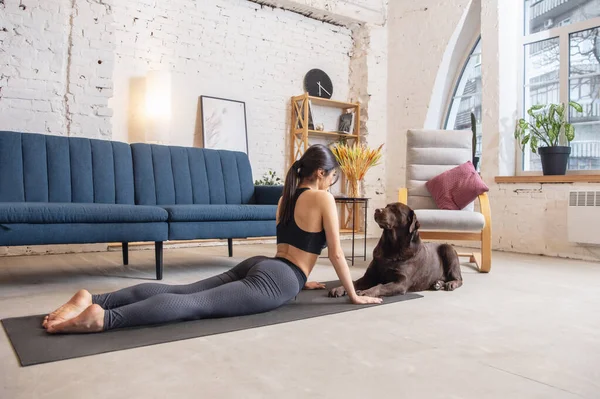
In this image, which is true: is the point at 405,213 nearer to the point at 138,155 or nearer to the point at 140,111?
the point at 138,155

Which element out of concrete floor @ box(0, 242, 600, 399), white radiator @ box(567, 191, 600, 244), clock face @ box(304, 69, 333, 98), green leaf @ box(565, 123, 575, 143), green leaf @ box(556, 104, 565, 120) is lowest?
A: concrete floor @ box(0, 242, 600, 399)

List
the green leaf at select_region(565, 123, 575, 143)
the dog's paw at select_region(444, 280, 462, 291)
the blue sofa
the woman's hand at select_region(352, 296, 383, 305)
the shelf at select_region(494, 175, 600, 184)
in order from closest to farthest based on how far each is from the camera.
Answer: the woman's hand at select_region(352, 296, 383, 305)
the blue sofa
the dog's paw at select_region(444, 280, 462, 291)
the shelf at select_region(494, 175, 600, 184)
the green leaf at select_region(565, 123, 575, 143)

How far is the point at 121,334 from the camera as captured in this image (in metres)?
1.74

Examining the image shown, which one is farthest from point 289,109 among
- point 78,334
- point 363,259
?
point 78,334

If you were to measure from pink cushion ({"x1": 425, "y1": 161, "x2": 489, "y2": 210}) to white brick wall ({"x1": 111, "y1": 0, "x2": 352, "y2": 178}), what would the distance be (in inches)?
89.3

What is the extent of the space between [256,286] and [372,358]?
2.00ft

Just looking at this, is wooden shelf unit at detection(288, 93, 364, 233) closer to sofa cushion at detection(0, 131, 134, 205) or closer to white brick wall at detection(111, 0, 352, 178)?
white brick wall at detection(111, 0, 352, 178)

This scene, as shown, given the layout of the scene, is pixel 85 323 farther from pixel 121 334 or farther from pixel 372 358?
pixel 372 358

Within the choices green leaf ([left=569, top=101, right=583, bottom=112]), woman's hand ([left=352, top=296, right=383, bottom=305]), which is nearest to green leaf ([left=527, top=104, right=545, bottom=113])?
green leaf ([left=569, top=101, right=583, bottom=112])

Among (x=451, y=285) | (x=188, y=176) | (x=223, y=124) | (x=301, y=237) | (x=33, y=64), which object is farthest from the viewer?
(x=223, y=124)

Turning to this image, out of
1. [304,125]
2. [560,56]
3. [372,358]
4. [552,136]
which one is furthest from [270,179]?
[372,358]

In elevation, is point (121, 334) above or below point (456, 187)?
below

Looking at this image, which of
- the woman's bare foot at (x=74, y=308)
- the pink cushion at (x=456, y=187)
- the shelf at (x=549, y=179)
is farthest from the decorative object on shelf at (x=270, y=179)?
the woman's bare foot at (x=74, y=308)

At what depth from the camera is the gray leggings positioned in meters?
1.75
